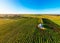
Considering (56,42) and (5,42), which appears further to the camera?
(56,42)

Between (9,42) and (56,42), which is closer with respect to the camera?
(9,42)

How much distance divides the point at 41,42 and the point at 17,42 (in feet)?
4.18

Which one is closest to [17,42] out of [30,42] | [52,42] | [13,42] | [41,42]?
[13,42]

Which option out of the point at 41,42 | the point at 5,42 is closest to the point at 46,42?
the point at 41,42

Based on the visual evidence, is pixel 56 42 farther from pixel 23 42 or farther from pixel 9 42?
pixel 9 42

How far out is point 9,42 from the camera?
7.54 m

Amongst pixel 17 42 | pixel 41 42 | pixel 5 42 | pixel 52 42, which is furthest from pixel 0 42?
pixel 52 42

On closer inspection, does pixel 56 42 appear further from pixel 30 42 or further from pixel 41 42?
pixel 30 42

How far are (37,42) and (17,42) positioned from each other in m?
1.05

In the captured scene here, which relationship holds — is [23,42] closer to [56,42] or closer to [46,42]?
[46,42]

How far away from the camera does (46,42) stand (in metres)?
7.91

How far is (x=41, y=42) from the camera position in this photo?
7.80 metres

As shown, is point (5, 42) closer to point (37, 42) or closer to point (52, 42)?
point (37, 42)

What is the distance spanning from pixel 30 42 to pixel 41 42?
1.96 ft
